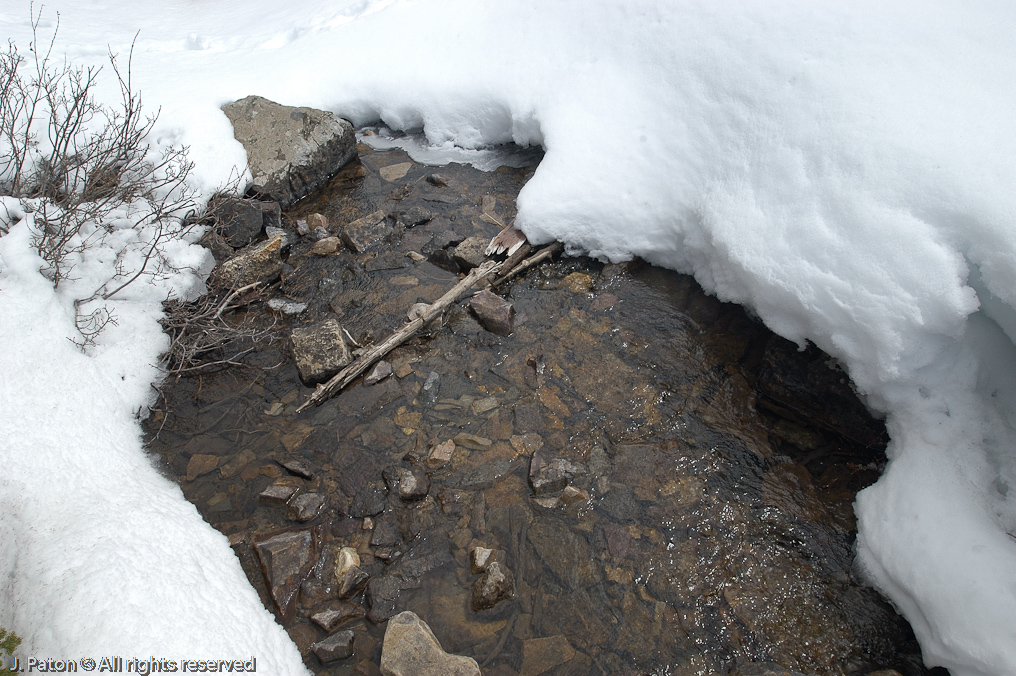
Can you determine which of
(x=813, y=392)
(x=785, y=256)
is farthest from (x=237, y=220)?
(x=813, y=392)

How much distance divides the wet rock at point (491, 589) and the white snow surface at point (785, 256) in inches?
35.9

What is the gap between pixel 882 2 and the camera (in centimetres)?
365

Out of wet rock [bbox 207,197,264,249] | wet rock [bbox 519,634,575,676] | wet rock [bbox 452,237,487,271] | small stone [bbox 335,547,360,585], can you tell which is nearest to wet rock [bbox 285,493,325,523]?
small stone [bbox 335,547,360,585]

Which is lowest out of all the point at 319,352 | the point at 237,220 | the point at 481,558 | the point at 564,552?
the point at 564,552

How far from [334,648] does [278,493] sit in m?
1.00

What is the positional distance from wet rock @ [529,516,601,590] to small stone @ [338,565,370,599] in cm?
91

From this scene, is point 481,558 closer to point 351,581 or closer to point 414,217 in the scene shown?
point 351,581

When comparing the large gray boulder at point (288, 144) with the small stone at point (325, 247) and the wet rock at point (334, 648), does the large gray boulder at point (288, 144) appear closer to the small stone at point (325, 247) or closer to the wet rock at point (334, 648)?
the small stone at point (325, 247)

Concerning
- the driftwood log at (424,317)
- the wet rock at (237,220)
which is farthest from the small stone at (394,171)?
the driftwood log at (424,317)

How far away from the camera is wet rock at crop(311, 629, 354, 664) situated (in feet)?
8.07

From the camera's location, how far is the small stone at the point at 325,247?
15.5 ft

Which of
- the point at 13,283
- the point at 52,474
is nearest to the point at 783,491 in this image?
the point at 52,474

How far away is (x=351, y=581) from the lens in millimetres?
2719

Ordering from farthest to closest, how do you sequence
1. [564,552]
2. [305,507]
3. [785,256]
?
[785,256], [305,507], [564,552]
